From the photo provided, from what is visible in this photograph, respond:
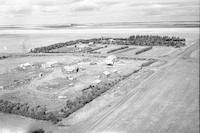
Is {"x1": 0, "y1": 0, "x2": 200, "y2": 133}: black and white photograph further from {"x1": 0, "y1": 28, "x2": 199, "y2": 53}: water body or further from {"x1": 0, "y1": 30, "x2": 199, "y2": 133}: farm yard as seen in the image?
{"x1": 0, "y1": 28, "x2": 199, "y2": 53}: water body

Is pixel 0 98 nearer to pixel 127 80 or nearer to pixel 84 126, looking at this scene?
pixel 84 126

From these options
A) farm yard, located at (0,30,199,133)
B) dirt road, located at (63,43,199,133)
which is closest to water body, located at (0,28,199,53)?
farm yard, located at (0,30,199,133)

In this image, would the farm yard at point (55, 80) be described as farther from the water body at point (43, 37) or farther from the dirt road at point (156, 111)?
the water body at point (43, 37)

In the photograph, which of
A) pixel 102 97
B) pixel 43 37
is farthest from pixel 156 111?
Answer: pixel 43 37

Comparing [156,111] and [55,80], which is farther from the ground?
[55,80]

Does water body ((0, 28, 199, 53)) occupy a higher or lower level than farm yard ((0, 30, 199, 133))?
higher

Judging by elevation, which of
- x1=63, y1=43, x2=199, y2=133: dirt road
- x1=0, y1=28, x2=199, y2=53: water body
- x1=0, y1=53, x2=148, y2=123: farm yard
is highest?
x1=0, y1=28, x2=199, y2=53: water body

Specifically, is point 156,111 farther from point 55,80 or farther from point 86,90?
point 55,80

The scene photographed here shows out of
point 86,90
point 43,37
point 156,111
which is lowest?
point 156,111
